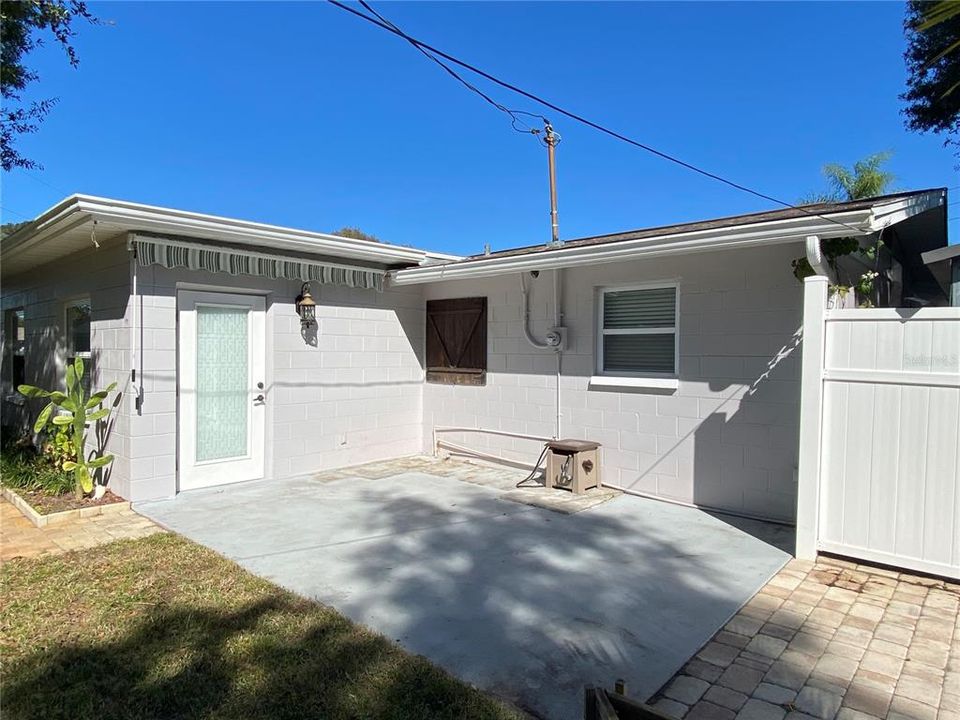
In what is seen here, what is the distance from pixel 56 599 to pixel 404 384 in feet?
16.6

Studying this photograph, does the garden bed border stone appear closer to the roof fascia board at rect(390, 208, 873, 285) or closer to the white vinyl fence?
the roof fascia board at rect(390, 208, 873, 285)

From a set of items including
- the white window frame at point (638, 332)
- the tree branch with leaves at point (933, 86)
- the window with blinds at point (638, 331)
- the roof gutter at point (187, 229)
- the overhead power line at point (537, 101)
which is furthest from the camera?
the tree branch with leaves at point (933, 86)

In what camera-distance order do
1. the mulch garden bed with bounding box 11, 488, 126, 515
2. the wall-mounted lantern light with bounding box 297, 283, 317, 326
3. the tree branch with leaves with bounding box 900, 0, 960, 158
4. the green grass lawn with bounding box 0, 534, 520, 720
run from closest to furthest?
the green grass lawn with bounding box 0, 534, 520, 720, the mulch garden bed with bounding box 11, 488, 126, 515, the wall-mounted lantern light with bounding box 297, 283, 317, 326, the tree branch with leaves with bounding box 900, 0, 960, 158

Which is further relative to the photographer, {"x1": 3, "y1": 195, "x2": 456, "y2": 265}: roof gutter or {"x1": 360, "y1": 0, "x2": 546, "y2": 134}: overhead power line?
{"x1": 3, "y1": 195, "x2": 456, "y2": 265}: roof gutter

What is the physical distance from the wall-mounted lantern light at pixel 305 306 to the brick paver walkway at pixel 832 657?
17.7ft

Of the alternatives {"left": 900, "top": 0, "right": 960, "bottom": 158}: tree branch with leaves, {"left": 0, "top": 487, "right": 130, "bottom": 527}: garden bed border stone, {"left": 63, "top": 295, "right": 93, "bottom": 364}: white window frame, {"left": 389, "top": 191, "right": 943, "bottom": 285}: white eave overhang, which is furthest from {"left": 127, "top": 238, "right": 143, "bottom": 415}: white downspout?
{"left": 900, "top": 0, "right": 960, "bottom": 158}: tree branch with leaves

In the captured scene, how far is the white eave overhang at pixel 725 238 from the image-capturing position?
4.18m

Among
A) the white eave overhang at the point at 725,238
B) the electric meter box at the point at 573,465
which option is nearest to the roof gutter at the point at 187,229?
the white eave overhang at the point at 725,238

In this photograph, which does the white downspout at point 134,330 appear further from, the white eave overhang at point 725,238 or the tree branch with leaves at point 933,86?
the tree branch with leaves at point 933,86

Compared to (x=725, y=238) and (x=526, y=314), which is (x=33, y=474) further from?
(x=725, y=238)

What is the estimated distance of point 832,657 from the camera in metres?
2.78

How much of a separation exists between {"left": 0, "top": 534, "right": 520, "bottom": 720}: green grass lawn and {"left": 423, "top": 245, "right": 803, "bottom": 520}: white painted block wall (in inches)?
149

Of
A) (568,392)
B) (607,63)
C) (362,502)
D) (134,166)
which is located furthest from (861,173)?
(134,166)

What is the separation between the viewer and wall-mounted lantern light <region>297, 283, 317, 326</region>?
264 inches
